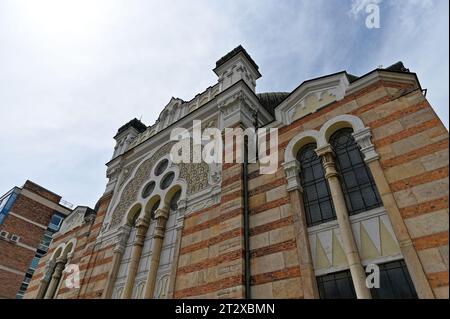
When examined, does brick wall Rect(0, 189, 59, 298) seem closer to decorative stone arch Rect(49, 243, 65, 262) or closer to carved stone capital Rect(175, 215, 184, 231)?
decorative stone arch Rect(49, 243, 65, 262)

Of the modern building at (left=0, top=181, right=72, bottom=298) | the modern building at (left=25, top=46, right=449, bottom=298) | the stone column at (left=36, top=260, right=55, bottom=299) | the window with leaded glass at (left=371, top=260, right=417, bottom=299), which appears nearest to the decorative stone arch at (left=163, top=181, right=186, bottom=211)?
the modern building at (left=25, top=46, right=449, bottom=298)

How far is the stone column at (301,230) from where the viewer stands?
5.55 m

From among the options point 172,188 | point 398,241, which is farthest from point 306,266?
point 172,188

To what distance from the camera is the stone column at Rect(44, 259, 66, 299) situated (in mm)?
11675

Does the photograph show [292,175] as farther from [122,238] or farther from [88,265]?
[88,265]

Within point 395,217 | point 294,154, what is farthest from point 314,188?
point 395,217

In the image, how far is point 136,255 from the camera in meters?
9.21

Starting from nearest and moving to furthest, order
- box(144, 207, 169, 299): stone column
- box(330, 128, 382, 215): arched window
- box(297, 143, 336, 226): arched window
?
box(330, 128, 382, 215): arched window, box(297, 143, 336, 226): arched window, box(144, 207, 169, 299): stone column

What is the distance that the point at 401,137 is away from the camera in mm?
6078

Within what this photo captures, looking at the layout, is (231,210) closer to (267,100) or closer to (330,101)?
(330,101)

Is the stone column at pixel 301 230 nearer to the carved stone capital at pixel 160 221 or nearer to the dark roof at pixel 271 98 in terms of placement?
the carved stone capital at pixel 160 221

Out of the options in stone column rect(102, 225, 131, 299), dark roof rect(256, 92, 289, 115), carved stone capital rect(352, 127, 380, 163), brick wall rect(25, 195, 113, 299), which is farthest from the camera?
dark roof rect(256, 92, 289, 115)

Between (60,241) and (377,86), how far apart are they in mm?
15052

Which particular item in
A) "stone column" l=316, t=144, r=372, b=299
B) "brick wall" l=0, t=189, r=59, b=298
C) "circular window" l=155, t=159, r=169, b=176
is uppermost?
"brick wall" l=0, t=189, r=59, b=298
